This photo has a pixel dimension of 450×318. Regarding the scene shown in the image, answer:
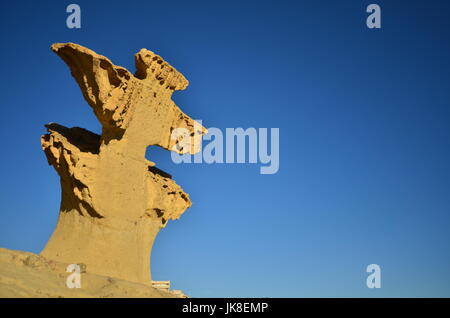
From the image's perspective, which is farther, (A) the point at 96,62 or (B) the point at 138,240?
(B) the point at 138,240

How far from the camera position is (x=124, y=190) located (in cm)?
1873

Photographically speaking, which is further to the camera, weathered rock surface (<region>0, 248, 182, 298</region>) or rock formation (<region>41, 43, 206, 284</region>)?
rock formation (<region>41, 43, 206, 284</region>)

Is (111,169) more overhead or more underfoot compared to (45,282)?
more overhead

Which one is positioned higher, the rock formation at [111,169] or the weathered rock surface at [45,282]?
the rock formation at [111,169]

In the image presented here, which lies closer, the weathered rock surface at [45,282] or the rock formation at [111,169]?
the weathered rock surface at [45,282]

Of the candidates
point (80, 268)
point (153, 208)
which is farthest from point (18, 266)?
point (153, 208)

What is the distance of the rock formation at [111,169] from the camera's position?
17.9 metres

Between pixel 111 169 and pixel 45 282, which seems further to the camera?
pixel 111 169

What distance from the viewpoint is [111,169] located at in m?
18.5

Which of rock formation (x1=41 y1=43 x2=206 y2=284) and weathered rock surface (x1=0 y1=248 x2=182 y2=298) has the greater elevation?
rock formation (x1=41 y1=43 x2=206 y2=284)

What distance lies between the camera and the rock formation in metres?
17.9
